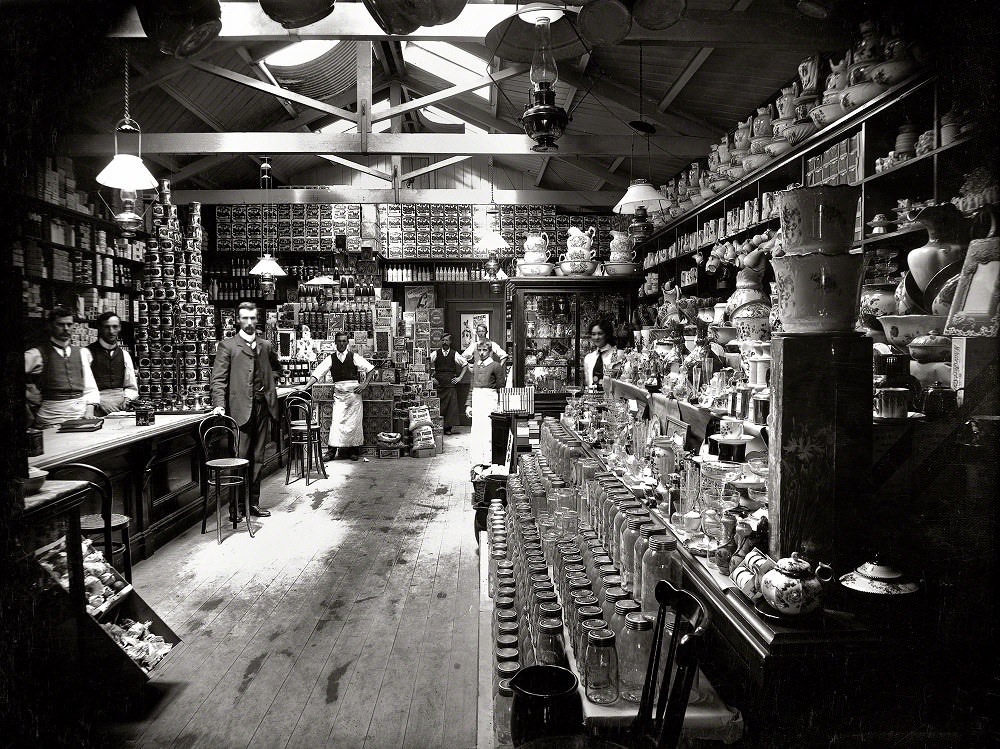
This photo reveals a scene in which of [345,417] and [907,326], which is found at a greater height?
[907,326]

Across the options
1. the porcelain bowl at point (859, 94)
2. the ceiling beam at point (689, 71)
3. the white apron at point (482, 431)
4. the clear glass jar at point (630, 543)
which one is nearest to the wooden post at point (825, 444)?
the clear glass jar at point (630, 543)

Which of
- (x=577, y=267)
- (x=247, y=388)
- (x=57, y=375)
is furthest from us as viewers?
(x=577, y=267)

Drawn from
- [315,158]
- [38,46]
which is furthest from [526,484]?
[315,158]

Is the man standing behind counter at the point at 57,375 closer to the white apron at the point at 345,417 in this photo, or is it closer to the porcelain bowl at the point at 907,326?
the white apron at the point at 345,417

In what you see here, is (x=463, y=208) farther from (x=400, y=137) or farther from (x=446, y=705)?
(x=446, y=705)

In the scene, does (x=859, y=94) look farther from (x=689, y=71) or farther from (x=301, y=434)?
(x=301, y=434)

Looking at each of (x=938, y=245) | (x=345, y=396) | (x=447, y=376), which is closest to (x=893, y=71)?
(x=938, y=245)

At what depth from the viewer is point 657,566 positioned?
1699mm

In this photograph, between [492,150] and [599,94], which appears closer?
[599,94]

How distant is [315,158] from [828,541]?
1151cm

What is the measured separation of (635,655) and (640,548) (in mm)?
369

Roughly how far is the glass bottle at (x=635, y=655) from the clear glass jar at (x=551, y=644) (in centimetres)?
16

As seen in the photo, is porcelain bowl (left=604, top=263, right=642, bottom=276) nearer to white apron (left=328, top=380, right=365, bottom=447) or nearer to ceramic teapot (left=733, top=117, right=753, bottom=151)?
ceramic teapot (left=733, top=117, right=753, bottom=151)

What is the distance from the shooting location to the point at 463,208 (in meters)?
10.7
